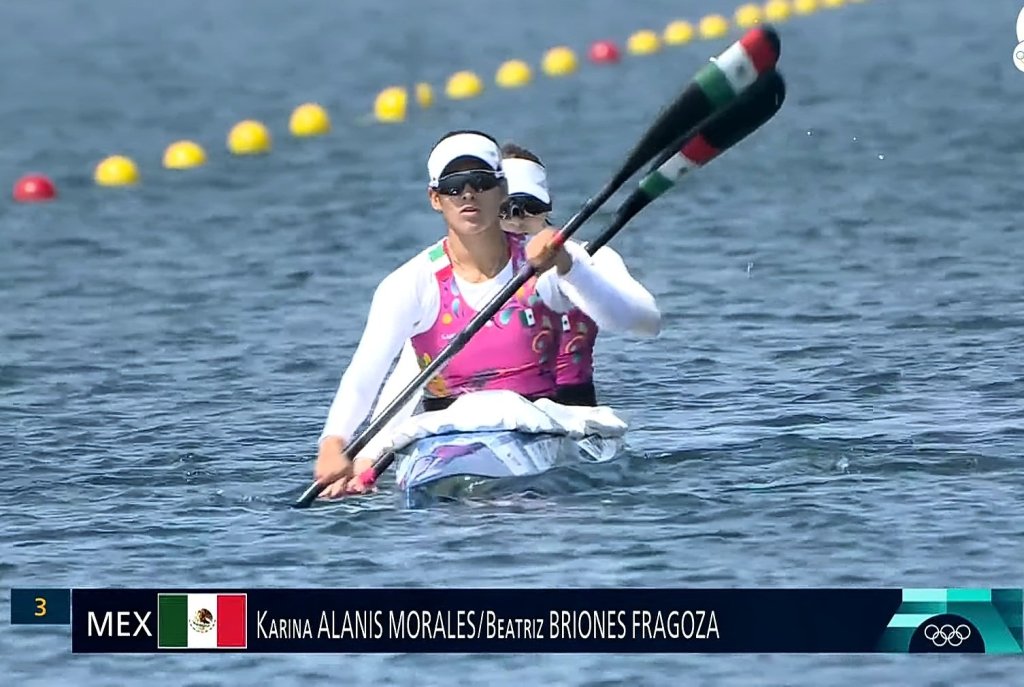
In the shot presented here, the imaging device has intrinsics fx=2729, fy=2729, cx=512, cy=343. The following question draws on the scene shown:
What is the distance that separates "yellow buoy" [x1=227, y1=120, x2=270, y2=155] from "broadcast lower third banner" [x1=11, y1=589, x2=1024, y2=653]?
63.7 ft

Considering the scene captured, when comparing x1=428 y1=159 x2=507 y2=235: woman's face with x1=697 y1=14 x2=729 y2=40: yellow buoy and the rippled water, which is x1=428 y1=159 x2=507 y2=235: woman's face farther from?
x1=697 y1=14 x2=729 y2=40: yellow buoy

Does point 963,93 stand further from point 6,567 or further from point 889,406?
point 6,567

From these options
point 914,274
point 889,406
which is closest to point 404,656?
point 889,406

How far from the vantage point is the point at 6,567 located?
507 inches

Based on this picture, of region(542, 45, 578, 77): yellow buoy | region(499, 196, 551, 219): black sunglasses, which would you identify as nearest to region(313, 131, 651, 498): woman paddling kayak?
region(499, 196, 551, 219): black sunglasses

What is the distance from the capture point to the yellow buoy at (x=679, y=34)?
1629 inches

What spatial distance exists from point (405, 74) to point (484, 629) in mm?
28567

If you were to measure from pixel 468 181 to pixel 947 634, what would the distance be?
346 cm

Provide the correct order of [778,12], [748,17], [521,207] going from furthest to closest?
[778,12] → [748,17] → [521,207]

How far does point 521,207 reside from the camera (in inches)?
540

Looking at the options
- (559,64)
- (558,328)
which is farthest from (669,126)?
(559,64)

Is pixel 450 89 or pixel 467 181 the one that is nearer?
pixel 467 181

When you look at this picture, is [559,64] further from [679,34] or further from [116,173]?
[116,173]

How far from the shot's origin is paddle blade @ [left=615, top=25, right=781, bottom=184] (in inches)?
505
